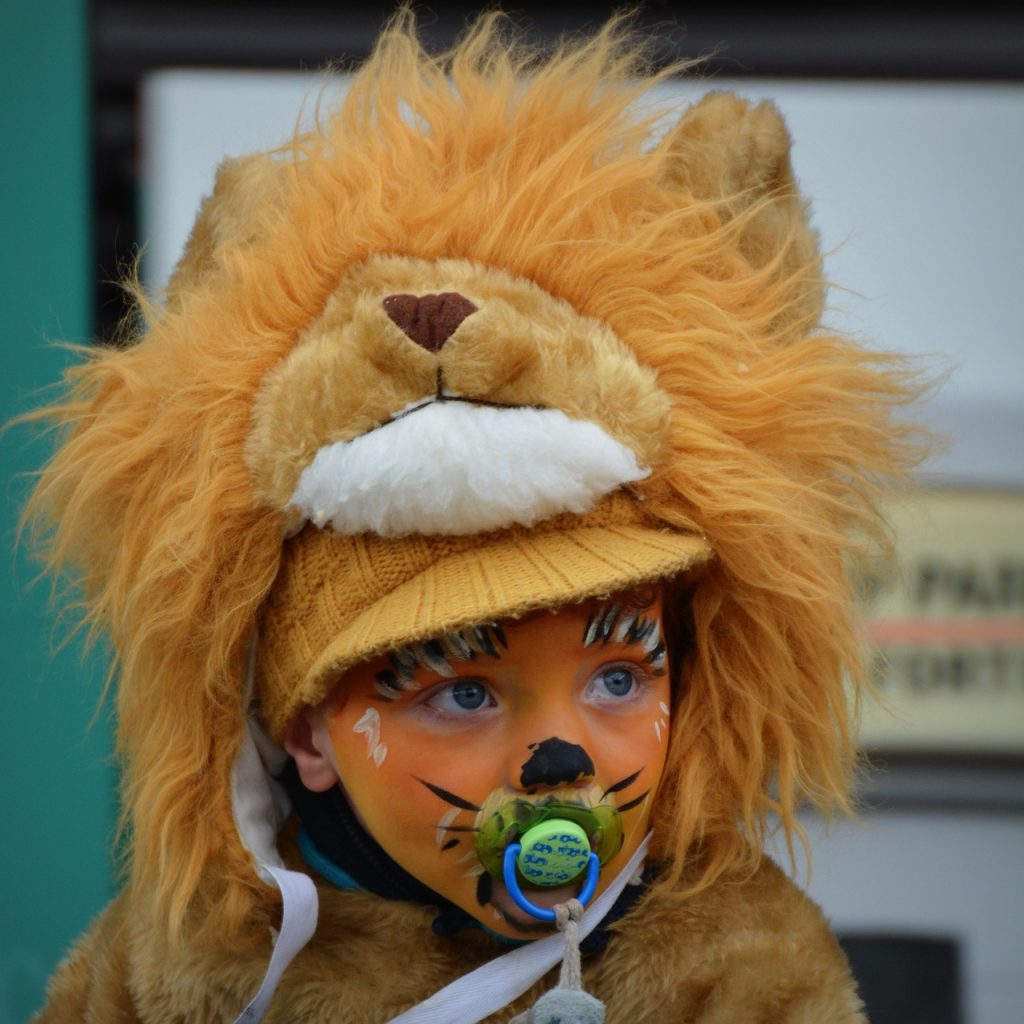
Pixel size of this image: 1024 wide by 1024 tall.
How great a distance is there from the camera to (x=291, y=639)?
1.38 m

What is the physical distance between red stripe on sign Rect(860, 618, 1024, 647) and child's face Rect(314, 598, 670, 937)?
1559mm

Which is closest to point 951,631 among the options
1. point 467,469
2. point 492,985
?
point 492,985

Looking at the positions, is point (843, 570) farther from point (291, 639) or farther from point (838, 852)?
point (838, 852)

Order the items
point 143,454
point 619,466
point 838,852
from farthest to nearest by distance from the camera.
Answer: point 838,852
point 143,454
point 619,466

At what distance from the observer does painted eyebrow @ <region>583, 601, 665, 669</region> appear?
1320 mm

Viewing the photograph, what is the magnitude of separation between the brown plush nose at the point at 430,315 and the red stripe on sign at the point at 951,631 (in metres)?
1.74

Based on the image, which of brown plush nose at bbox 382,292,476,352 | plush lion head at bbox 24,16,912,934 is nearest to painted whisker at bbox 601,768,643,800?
plush lion head at bbox 24,16,912,934

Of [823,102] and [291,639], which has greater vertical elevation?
[823,102]

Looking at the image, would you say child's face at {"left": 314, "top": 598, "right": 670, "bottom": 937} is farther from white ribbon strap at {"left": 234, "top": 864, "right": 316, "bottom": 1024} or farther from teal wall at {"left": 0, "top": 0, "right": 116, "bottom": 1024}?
teal wall at {"left": 0, "top": 0, "right": 116, "bottom": 1024}

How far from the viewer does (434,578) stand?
129 cm

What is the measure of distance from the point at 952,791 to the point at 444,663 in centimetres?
173

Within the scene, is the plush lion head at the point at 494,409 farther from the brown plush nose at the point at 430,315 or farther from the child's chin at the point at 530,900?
the child's chin at the point at 530,900

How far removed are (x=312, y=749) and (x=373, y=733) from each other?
0.12m

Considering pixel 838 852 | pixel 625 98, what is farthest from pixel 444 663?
pixel 838 852
